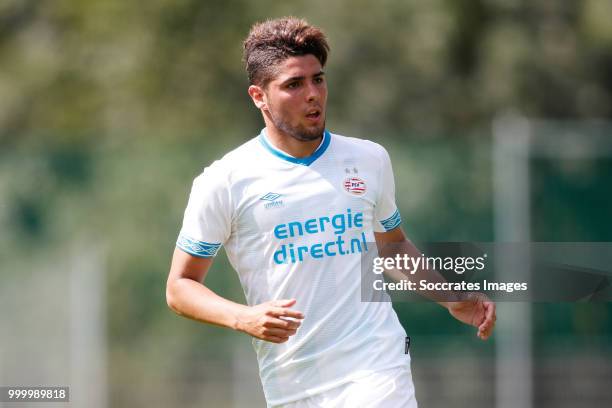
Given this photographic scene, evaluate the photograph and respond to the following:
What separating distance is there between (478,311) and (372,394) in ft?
2.45

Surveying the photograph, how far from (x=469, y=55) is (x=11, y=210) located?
27.3 ft

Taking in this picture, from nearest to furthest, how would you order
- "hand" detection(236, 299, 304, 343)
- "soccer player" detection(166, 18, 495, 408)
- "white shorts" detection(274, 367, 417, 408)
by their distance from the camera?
"hand" detection(236, 299, 304, 343), "white shorts" detection(274, 367, 417, 408), "soccer player" detection(166, 18, 495, 408)

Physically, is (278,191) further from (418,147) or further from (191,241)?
(418,147)

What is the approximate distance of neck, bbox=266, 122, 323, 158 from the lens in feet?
18.2

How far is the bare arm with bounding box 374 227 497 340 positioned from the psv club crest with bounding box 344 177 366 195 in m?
0.41

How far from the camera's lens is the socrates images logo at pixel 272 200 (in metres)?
5.41

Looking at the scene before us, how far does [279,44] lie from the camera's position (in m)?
5.52

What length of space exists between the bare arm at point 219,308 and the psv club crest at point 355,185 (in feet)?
2.48

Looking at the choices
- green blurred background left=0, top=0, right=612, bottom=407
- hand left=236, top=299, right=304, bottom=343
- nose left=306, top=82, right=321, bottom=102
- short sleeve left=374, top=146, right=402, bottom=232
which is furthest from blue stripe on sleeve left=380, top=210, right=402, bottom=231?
green blurred background left=0, top=0, right=612, bottom=407

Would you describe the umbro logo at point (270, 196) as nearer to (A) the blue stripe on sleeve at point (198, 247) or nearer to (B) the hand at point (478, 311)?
(A) the blue stripe on sleeve at point (198, 247)

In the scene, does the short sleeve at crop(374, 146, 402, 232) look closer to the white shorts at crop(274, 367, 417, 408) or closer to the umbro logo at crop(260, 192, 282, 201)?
the umbro logo at crop(260, 192, 282, 201)

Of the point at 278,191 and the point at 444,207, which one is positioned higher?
the point at 444,207

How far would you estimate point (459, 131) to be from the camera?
58.4 feet

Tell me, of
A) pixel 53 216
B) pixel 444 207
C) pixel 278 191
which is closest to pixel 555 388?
pixel 444 207
